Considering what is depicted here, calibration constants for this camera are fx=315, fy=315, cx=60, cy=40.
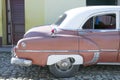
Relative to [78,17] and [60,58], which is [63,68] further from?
[78,17]

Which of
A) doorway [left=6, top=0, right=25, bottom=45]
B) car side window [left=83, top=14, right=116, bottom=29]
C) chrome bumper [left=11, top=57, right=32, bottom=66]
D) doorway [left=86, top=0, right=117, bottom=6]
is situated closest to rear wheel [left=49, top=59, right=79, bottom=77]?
chrome bumper [left=11, top=57, right=32, bottom=66]

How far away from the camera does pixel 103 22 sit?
25.4 ft

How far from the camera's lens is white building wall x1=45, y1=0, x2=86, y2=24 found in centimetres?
1127

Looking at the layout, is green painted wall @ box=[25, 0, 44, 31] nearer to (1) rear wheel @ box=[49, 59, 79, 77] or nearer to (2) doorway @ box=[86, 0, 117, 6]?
(2) doorway @ box=[86, 0, 117, 6]

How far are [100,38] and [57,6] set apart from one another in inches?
160

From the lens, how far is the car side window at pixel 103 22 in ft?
25.2

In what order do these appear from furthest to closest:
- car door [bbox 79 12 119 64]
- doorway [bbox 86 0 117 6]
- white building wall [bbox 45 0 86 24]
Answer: doorway [bbox 86 0 117 6]
white building wall [bbox 45 0 86 24]
car door [bbox 79 12 119 64]

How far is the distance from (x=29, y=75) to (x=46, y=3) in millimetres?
4144

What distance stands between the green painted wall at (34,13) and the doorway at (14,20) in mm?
472

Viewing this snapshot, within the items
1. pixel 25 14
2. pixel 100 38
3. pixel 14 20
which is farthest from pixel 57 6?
pixel 100 38

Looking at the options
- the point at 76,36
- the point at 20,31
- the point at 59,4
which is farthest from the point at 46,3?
the point at 76,36

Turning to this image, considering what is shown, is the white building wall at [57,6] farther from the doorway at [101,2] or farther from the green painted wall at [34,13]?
the doorway at [101,2]

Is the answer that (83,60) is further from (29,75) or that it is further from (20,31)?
(20,31)

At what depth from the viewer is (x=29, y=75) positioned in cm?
774
